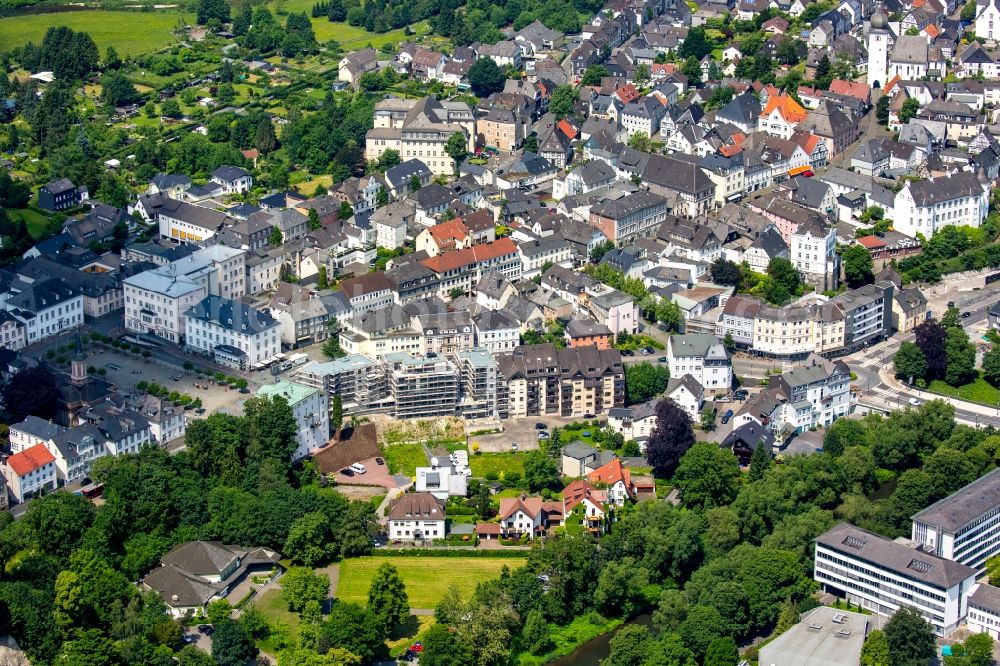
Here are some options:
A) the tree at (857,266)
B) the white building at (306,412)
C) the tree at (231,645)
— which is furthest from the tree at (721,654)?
the tree at (857,266)

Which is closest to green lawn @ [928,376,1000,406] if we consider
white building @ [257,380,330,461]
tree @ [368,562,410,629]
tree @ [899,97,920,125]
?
tree @ [899,97,920,125]

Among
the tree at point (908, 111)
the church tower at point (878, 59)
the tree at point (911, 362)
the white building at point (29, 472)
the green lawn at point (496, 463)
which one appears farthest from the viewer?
the church tower at point (878, 59)

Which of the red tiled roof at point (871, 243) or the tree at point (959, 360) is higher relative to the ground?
the red tiled roof at point (871, 243)

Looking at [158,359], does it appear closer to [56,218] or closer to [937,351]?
[56,218]

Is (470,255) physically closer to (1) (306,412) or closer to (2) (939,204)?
(1) (306,412)

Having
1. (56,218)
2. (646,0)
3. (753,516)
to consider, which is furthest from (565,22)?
(753,516)

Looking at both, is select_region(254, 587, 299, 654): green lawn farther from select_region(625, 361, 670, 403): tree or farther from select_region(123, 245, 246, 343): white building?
select_region(123, 245, 246, 343): white building

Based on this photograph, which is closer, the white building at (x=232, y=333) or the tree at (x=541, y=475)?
the tree at (x=541, y=475)

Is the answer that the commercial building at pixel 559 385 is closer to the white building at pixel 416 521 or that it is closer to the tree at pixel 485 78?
the white building at pixel 416 521
